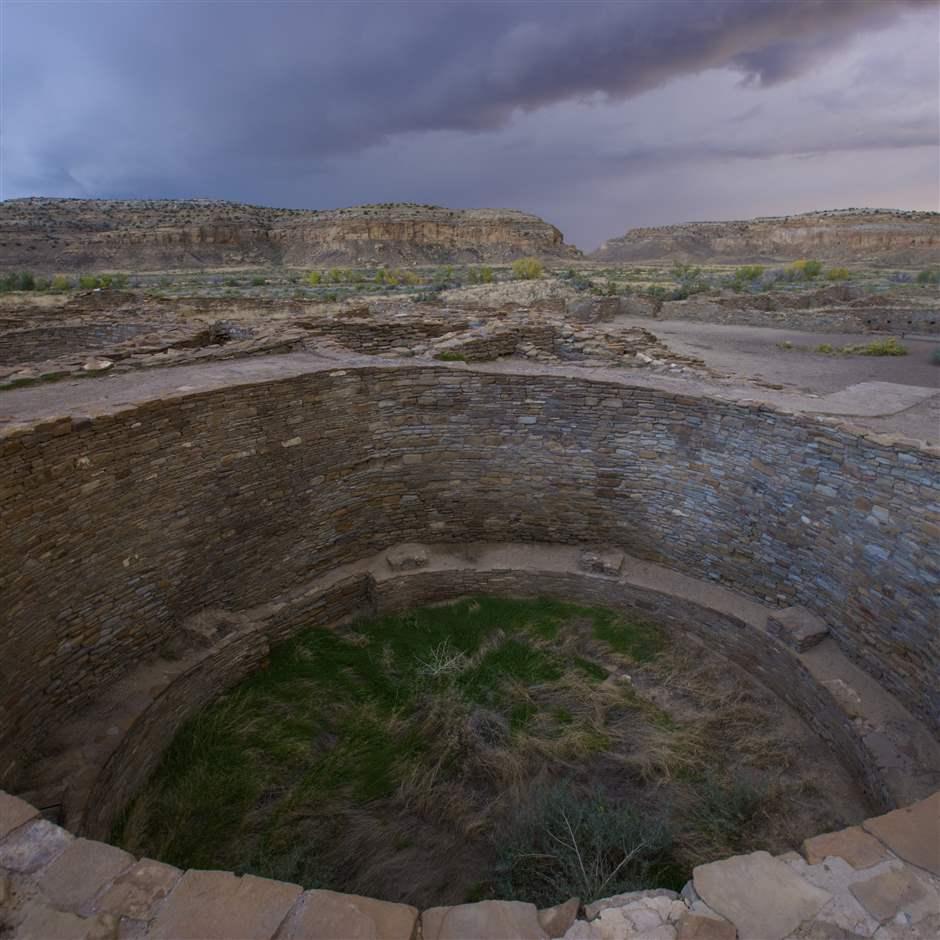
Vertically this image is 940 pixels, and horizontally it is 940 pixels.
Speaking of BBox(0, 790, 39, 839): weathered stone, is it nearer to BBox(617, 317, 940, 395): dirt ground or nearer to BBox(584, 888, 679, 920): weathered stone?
BBox(584, 888, 679, 920): weathered stone

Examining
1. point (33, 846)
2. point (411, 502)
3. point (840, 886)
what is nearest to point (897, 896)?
point (840, 886)

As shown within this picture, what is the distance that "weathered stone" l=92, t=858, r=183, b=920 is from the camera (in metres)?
2.28

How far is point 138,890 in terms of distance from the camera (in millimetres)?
2359

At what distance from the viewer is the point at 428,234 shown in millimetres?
55719

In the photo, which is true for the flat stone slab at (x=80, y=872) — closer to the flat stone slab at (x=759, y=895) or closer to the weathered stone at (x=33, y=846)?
the weathered stone at (x=33, y=846)

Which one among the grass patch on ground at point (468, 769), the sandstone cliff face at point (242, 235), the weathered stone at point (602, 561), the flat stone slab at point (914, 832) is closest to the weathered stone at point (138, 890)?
the grass patch on ground at point (468, 769)

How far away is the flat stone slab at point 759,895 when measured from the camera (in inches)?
90.3

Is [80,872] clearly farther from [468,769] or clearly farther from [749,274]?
[749,274]

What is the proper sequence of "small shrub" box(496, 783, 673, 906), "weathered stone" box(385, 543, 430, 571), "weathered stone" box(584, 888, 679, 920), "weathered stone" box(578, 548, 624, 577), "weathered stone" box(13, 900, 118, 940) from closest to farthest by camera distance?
1. "weathered stone" box(13, 900, 118, 940)
2. "weathered stone" box(584, 888, 679, 920)
3. "small shrub" box(496, 783, 673, 906)
4. "weathered stone" box(578, 548, 624, 577)
5. "weathered stone" box(385, 543, 430, 571)

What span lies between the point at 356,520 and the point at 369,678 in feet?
5.82

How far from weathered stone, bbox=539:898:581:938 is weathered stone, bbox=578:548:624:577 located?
14.2 feet

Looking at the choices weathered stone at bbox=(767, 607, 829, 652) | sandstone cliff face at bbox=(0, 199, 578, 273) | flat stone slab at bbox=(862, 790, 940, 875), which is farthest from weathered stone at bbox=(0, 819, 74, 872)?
sandstone cliff face at bbox=(0, 199, 578, 273)

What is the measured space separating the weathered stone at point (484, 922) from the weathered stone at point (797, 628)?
3.96 m

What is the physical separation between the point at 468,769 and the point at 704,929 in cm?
270
